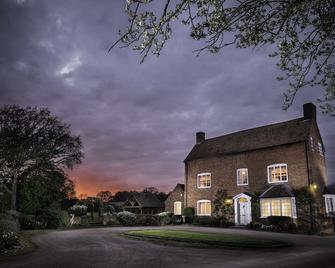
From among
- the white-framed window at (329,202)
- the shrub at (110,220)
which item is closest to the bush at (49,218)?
the shrub at (110,220)

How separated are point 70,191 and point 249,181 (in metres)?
25.9

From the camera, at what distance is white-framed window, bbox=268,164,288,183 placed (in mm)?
27984

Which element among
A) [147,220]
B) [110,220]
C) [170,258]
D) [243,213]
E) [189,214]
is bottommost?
[170,258]

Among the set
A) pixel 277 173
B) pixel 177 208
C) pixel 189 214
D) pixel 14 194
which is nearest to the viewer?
pixel 277 173

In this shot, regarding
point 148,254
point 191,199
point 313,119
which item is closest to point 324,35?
point 148,254

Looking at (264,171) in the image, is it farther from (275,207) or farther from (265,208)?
(275,207)

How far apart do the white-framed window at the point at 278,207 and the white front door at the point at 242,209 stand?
1664mm

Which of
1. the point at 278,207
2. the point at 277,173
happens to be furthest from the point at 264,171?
the point at 278,207

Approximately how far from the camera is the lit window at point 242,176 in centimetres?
3102

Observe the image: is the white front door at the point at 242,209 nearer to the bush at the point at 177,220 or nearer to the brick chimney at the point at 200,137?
the bush at the point at 177,220

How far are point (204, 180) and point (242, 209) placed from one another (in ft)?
20.1

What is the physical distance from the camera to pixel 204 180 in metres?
34.9

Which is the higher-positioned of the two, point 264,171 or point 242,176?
point 264,171

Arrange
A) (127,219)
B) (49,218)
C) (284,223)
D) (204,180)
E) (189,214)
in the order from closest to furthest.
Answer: (284,223) < (49,218) < (127,219) < (189,214) < (204,180)
